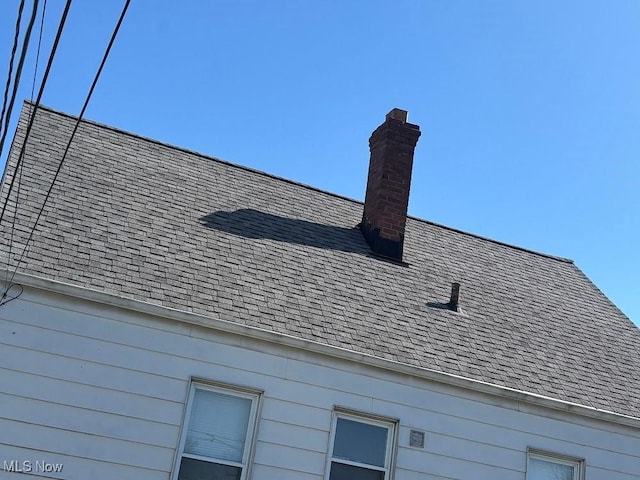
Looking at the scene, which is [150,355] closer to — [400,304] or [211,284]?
[211,284]

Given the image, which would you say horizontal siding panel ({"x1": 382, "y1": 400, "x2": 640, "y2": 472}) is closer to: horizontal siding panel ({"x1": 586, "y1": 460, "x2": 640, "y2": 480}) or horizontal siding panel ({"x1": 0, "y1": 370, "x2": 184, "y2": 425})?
horizontal siding panel ({"x1": 586, "y1": 460, "x2": 640, "y2": 480})

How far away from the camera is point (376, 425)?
10.3 metres

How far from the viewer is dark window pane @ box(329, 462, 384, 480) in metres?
9.94

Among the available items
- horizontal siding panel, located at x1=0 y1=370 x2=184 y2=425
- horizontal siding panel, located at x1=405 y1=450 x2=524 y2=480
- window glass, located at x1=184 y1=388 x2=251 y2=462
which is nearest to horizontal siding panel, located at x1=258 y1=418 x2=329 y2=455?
window glass, located at x1=184 y1=388 x2=251 y2=462

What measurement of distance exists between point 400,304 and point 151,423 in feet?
13.7

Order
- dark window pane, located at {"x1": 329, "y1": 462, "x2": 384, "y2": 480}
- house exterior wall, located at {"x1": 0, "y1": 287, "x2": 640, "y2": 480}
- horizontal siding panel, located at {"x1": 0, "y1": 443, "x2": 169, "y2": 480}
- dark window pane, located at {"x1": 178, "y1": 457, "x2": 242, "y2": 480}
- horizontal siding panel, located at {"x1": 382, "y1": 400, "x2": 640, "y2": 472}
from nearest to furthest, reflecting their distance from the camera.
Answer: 1. horizontal siding panel, located at {"x1": 0, "y1": 443, "x2": 169, "y2": 480}
2. house exterior wall, located at {"x1": 0, "y1": 287, "x2": 640, "y2": 480}
3. dark window pane, located at {"x1": 178, "y1": 457, "x2": 242, "y2": 480}
4. dark window pane, located at {"x1": 329, "y1": 462, "x2": 384, "y2": 480}
5. horizontal siding panel, located at {"x1": 382, "y1": 400, "x2": 640, "y2": 472}

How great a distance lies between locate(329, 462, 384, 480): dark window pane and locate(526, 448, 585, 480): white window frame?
211cm

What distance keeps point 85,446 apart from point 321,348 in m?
2.83

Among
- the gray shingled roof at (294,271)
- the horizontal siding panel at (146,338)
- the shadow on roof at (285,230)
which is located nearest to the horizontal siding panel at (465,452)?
→ the gray shingled roof at (294,271)

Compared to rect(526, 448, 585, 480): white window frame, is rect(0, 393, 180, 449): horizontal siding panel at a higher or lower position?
lower

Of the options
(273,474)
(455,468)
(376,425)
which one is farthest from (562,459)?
(273,474)

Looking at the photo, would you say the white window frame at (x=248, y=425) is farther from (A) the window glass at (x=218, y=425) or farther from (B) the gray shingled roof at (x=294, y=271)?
(B) the gray shingled roof at (x=294, y=271)

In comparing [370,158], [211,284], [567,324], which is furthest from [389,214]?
[211,284]

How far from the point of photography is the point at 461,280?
13.6 metres
